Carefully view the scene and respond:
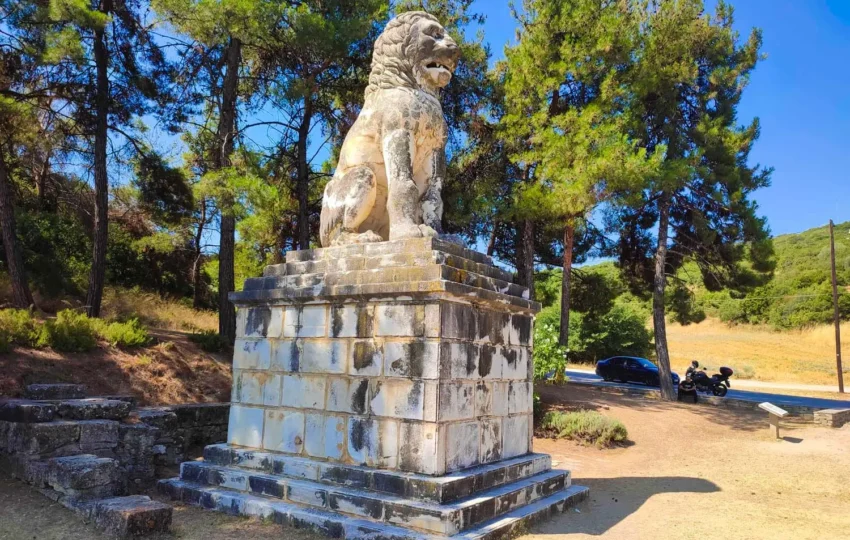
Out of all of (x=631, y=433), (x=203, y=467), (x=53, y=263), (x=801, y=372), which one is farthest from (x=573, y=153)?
(x=801, y=372)

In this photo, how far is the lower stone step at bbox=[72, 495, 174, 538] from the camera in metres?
3.89

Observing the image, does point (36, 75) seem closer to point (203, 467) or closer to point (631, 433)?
point (203, 467)

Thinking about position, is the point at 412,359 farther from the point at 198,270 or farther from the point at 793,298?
the point at 793,298

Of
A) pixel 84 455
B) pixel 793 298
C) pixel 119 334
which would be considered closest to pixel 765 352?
pixel 793 298

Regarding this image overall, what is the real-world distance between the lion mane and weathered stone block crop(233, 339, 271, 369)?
93.2 inches

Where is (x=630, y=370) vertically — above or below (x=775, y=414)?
above

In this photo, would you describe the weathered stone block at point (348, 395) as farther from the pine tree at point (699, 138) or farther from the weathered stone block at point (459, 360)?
the pine tree at point (699, 138)

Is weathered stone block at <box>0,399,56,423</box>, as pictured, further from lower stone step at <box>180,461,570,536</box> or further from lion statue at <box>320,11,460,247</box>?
lion statue at <box>320,11,460,247</box>

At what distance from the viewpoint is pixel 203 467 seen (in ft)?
16.3

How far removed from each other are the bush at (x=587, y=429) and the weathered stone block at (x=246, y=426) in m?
6.94

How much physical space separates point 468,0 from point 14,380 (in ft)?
39.3

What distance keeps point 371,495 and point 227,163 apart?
9490mm

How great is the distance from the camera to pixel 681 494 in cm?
618

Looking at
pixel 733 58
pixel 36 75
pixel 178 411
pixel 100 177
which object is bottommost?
pixel 178 411
